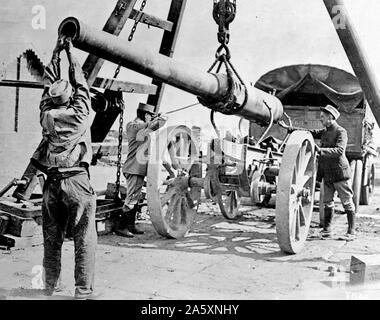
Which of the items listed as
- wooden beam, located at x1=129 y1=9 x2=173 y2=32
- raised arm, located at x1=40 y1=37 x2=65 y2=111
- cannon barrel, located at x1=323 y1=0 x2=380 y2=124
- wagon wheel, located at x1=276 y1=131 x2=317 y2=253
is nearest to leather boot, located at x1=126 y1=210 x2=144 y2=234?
wagon wheel, located at x1=276 y1=131 x2=317 y2=253

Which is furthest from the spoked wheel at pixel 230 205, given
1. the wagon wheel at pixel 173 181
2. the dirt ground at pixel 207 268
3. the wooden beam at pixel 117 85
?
the wooden beam at pixel 117 85

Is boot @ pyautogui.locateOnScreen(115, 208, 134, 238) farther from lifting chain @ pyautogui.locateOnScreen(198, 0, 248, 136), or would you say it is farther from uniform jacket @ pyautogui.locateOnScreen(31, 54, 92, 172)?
uniform jacket @ pyautogui.locateOnScreen(31, 54, 92, 172)

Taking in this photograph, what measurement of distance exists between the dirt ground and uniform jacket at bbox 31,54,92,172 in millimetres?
1060

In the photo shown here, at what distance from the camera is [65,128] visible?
3.57m

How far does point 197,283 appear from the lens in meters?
4.30

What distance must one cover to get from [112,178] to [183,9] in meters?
7.63

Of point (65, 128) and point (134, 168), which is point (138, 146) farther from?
point (65, 128)

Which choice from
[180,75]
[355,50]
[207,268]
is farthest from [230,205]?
[180,75]

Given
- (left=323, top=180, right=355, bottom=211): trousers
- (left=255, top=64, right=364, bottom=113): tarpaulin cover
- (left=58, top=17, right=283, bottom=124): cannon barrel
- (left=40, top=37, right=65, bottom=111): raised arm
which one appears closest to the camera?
(left=58, top=17, right=283, bottom=124): cannon barrel

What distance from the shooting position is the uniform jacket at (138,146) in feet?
20.2

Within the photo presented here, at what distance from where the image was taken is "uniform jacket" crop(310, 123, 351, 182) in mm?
6212

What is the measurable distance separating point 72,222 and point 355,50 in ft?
10.9
